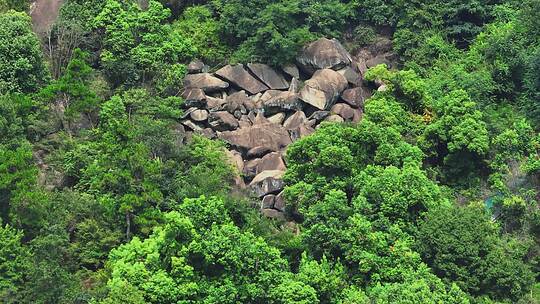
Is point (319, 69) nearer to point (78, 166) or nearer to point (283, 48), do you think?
point (283, 48)

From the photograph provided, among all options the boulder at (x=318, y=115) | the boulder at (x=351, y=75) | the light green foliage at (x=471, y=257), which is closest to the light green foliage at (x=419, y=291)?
the light green foliage at (x=471, y=257)

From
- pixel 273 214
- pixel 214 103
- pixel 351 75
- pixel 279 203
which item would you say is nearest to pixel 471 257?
pixel 273 214

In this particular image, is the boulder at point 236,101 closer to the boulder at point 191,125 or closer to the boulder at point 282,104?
the boulder at point 282,104

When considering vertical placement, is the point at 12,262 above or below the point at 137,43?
below

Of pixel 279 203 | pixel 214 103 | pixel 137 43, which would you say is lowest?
pixel 279 203

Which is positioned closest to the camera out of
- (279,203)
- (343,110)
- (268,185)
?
(279,203)

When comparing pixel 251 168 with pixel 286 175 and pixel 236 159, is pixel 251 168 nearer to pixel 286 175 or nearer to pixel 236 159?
pixel 236 159

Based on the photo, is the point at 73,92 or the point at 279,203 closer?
the point at 279,203

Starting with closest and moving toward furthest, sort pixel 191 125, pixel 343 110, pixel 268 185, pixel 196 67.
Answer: pixel 268 185 < pixel 191 125 < pixel 343 110 < pixel 196 67
